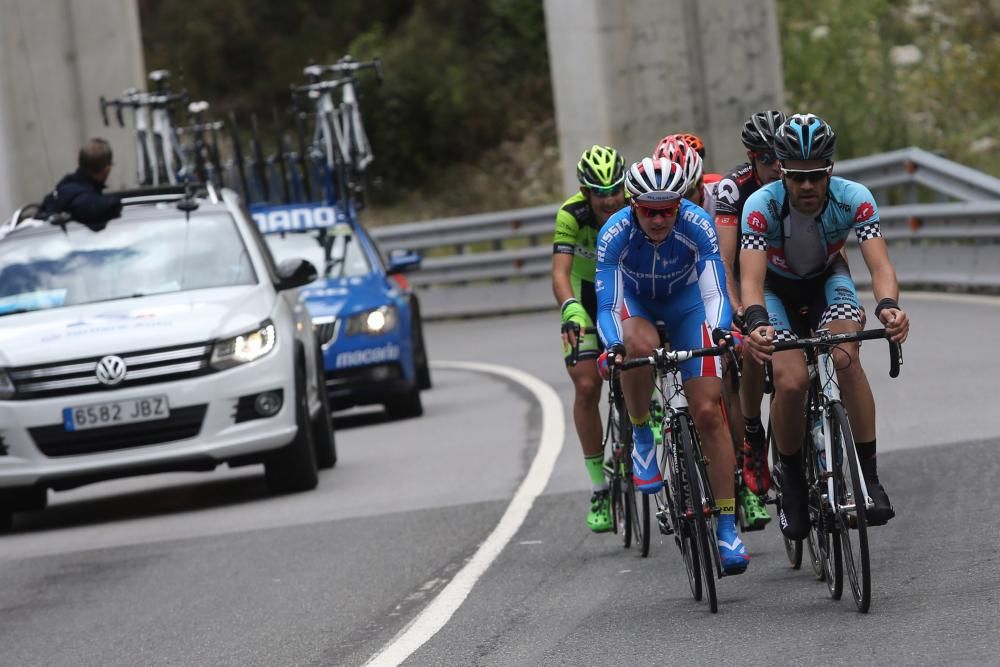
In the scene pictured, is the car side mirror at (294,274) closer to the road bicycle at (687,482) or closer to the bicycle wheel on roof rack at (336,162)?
the road bicycle at (687,482)

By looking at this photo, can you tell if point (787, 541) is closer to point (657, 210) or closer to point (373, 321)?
point (657, 210)

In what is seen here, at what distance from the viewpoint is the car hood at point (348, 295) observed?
1744cm

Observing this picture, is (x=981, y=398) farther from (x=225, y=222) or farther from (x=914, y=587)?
(x=914, y=587)

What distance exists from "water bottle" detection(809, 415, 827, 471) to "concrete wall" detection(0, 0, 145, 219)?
22608mm

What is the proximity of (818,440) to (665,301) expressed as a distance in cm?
130

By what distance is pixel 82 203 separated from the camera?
13789mm

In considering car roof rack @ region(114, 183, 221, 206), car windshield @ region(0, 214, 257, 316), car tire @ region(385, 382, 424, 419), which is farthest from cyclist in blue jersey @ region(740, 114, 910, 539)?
car tire @ region(385, 382, 424, 419)

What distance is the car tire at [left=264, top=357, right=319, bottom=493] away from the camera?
1280cm

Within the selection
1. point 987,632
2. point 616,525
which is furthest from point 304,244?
point 987,632

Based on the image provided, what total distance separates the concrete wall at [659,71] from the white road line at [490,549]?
38.4ft

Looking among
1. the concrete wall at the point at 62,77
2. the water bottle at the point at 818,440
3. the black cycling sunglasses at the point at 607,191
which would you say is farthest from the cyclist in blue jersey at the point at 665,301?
the concrete wall at the point at 62,77

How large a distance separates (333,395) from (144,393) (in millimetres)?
5226

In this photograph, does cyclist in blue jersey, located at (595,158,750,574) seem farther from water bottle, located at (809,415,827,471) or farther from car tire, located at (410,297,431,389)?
car tire, located at (410,297,431,389)

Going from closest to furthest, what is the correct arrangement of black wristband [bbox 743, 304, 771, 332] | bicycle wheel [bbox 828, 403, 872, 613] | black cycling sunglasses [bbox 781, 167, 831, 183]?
1. bicycle wheel [bbox 828, 403, 872, 613]
2. black wristband [bbox 743, 304, 771, 332]
3. black cycling sunglasses [bbox 781, 167, 831, 183]
